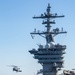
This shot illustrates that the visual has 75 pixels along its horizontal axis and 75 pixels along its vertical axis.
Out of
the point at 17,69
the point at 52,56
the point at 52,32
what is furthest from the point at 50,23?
the point at 17,69

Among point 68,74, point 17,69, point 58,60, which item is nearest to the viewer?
point 68,74

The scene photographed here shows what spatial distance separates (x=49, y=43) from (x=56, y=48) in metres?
1.60

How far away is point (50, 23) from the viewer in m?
53.0

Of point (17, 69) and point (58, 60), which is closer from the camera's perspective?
point (58, 60)

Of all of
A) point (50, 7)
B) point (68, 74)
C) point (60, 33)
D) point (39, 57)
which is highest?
point (50, 7)

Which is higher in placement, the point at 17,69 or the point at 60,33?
the point at 60,33

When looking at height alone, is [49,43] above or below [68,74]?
above

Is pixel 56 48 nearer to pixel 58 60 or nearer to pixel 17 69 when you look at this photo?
pixel 58 60

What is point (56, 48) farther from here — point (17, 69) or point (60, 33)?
point (17, 69)

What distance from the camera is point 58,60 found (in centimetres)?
5256

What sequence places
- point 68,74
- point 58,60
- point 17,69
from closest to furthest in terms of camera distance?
1. point 68,74
2. point 58,60
3. point 17,69

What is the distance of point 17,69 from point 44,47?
751 centimetres

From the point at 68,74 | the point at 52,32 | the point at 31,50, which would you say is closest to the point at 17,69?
the point at 31,50

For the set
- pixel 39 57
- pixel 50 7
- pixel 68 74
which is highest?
pixel 50 7
